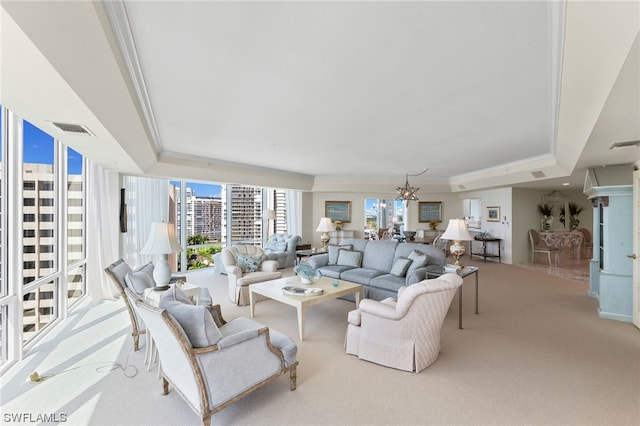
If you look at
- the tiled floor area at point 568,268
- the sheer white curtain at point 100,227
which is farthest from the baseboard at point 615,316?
the sheer white curtain at point 100,227

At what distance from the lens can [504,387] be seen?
2486 millimetres

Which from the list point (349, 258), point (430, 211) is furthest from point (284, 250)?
point (430, 211)

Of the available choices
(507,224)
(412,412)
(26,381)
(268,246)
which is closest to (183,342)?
(412,412)

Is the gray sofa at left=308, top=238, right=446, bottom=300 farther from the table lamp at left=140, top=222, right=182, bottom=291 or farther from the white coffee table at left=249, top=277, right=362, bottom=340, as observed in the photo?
the table lamp at left=140, top=222, right=182, bottom=291

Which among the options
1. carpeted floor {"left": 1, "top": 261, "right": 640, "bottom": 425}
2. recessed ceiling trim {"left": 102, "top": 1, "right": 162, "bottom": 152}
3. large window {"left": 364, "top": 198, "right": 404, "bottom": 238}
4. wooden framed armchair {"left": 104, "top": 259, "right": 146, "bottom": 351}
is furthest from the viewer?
large window {"left": 364, "top": 198, "right": 404, "bottom": 238}

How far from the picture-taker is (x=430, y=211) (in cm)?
1053

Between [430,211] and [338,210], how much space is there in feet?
11.3

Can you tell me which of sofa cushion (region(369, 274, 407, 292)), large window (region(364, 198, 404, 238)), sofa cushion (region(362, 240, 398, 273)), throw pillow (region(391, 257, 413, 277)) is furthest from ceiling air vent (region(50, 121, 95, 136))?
large window (region(364, 198, 404, 238))

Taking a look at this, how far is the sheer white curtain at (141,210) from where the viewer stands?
592 centimetres

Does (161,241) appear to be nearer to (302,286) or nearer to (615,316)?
(302,286)

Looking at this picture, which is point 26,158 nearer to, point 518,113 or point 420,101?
point 420,101

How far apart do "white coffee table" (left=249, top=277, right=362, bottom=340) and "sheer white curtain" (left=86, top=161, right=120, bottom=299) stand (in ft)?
9.10

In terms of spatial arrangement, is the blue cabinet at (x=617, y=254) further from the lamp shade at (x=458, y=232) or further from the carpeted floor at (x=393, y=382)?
the lamp shade at (x=458, y=232)

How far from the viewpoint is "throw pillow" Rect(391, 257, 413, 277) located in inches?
180
